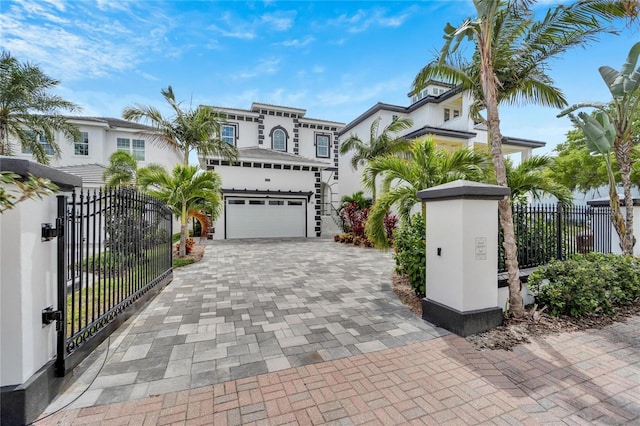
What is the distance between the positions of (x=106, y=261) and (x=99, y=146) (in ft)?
63.0

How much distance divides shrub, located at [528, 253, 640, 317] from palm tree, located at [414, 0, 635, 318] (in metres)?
0.70

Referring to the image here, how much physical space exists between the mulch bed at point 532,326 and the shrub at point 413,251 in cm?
51

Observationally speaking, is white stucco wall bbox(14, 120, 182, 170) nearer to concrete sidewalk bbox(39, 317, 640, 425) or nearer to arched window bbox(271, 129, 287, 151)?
arched window bbox(271, 129, 287, 151)

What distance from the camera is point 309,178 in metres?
18.2

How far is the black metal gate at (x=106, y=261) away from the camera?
111 inches

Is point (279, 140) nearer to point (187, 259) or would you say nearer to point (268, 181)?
point (268, 181)

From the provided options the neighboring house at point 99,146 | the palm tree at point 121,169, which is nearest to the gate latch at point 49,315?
the palm tree at point 121,169

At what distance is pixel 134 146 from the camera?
19344mm

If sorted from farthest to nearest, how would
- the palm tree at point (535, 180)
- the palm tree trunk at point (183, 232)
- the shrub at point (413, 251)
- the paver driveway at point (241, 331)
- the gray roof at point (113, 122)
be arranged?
1. the gray roof at point (113, 122)
2. the palm tree trunk at point (183, 232)
3. the palm tree at point (535, 180)
4. the shrub at point (413, 251)
5. the paver driveway at point (241, 331)

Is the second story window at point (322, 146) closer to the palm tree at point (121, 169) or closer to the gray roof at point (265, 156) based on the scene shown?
the gray roof at point (265, 156)

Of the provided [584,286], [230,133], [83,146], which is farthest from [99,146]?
[584,286]

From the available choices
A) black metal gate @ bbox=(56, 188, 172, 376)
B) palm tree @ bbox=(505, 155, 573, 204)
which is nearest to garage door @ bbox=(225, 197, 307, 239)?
black metal gate @ bbox=(56, 188, 172, 376)

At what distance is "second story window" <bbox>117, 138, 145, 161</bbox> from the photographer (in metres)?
19.1

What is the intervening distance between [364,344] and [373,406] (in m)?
1.20
